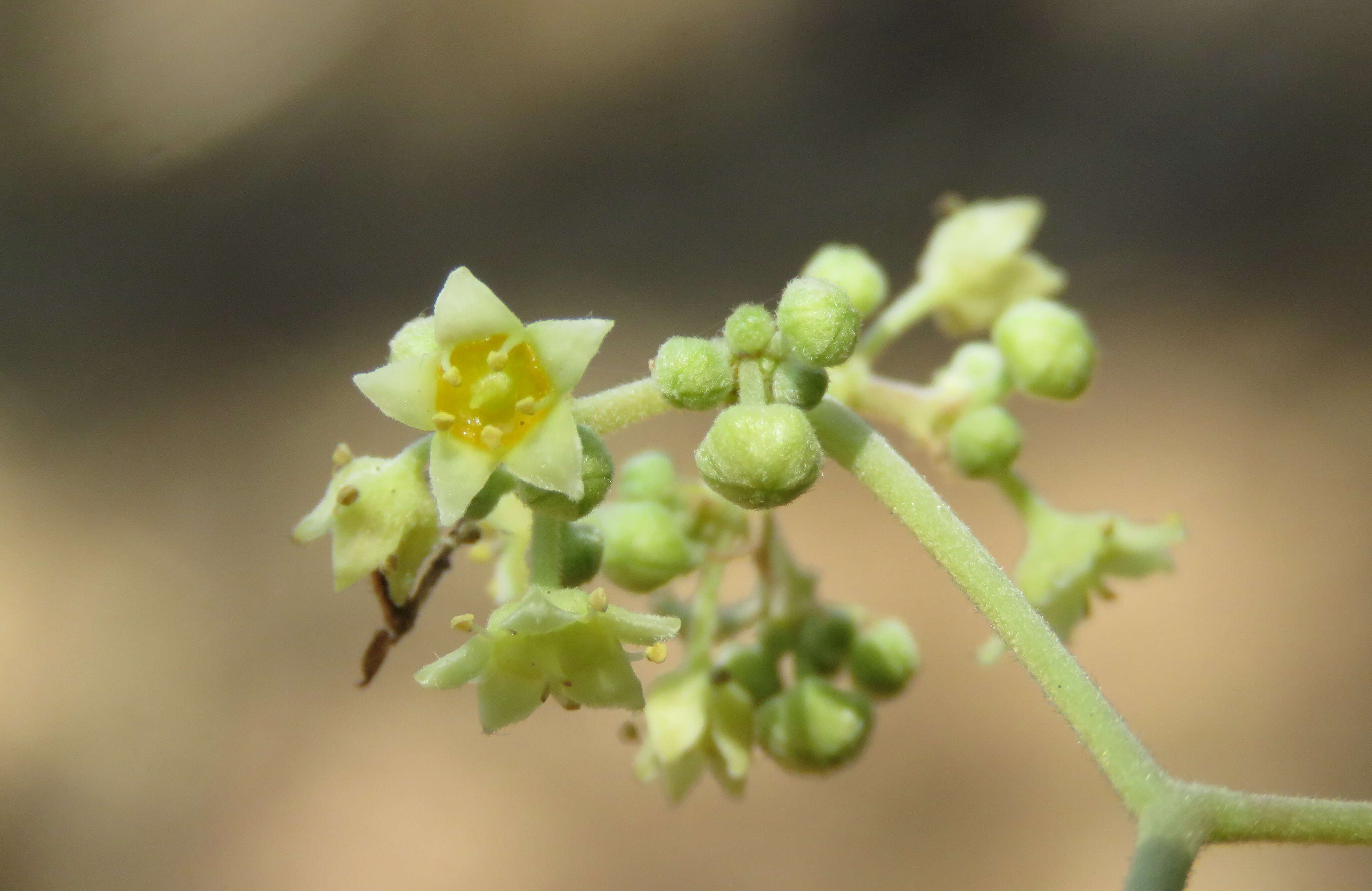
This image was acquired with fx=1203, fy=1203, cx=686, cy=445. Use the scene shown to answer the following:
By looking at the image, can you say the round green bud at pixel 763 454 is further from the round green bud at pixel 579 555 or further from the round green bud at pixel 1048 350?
the round green bud at pixel 1048 350

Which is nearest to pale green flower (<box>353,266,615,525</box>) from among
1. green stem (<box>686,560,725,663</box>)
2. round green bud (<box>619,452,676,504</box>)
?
round green bud (<box>619,452,676,504</box>)

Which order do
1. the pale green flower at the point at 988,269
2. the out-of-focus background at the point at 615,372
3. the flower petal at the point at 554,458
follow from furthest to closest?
the out-of-focus background at the point at 615,372, the pale green flower at the point at 988,269, the flower petal at the point at 554,458

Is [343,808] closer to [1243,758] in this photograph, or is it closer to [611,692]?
[1243,758]

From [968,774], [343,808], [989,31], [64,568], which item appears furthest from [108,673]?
[989,31]

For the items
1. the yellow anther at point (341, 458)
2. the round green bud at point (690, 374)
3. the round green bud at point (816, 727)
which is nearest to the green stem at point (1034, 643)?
the round green bud at point (690, 374)

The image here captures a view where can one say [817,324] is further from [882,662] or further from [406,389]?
[882,662]

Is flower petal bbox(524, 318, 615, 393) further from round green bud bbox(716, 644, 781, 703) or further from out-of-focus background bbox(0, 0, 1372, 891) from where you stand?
out-of-focus background bbox(0, 0, 1372, 891)

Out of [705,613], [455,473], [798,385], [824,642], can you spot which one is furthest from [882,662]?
[455,473]
